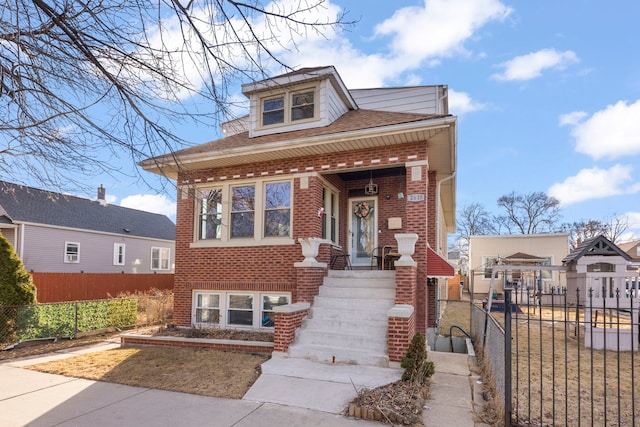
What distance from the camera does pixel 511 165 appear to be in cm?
4244

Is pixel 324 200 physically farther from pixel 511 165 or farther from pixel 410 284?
pixel 511 165

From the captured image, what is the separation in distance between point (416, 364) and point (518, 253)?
19.5 metres

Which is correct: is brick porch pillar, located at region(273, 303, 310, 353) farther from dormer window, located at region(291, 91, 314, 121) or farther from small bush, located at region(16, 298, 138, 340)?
small bush, located at region(16, 298, 138, 340)

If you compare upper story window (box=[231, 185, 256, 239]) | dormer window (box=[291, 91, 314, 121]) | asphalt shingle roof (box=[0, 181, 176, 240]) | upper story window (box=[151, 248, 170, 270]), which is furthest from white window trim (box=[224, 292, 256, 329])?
upper story window (box=[151, 248, 170, 270])

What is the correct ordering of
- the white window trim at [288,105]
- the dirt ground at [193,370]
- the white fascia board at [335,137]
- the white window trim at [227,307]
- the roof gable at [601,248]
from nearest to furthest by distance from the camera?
the dirt ground at [193,370]
the white fascia board at [335,137]
the white window trim at [227,307]
the white window trim at [288,105]
the roof gable at [601,248]

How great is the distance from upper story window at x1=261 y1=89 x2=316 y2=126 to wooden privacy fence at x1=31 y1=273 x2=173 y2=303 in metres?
11.2

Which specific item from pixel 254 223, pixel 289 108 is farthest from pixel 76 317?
pixel 289 108

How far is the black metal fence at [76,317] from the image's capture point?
31.1 feet

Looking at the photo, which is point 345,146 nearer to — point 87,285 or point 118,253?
point 87,285

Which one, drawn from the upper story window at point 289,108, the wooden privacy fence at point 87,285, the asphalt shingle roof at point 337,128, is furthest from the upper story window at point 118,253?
the upper story window at point 289,108

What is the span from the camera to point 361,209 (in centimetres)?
1141

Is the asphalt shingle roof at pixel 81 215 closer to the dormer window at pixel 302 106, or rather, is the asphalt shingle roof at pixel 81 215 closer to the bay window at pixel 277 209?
the bay window at pixel 277 209

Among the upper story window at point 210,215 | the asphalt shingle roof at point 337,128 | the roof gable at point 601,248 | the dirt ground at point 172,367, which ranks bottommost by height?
the dirt ground at point 172,367

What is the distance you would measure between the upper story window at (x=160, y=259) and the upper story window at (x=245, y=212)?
18.0 m
